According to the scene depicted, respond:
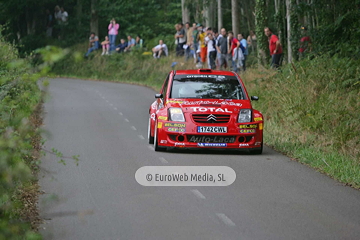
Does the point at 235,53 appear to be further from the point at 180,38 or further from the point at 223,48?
the point at 180,38

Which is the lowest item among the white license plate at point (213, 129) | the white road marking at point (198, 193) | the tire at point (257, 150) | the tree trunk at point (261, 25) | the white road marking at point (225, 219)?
the tire at point (257, 150)

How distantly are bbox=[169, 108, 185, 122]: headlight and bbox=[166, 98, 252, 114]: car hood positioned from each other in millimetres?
98

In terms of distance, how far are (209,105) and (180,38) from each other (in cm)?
2573

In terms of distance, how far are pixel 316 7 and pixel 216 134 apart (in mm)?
12130

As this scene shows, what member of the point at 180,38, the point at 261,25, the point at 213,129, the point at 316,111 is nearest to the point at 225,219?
the point at 213,129

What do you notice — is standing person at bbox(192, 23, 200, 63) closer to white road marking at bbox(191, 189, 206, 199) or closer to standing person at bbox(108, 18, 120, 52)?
standing person at bbox(108, 18, 120, 52)

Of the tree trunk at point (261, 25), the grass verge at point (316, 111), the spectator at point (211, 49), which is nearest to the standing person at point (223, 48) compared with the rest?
the spectator at point (211, 49)

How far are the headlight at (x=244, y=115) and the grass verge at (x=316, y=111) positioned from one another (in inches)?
43.7

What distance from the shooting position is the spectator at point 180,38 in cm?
3850

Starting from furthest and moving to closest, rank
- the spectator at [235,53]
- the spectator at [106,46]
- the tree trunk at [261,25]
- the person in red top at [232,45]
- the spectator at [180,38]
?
1. the spectator at [106,46]
2. the spectator at [180,38]
3. the person in red top at [232,45]
4. the spectator at [235,53]
5. the tree trunk at [261,25]

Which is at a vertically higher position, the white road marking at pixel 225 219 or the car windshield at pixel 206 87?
the car windshield at pixel 206 87

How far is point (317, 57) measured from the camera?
2230 centimetres

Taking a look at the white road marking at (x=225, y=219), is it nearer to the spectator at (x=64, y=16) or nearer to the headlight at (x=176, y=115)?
the headlight at (x=176, y=115)

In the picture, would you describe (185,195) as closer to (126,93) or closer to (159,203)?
(159,203)
